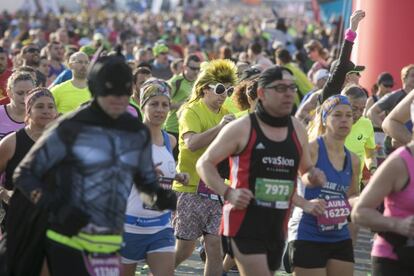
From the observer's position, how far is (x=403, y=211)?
212 inches

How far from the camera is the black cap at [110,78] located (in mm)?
5324

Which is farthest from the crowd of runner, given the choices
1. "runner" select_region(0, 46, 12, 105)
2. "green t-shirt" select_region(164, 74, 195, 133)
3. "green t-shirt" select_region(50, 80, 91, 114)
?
"green t-shirt" select_region(164, 74, 195, 133)

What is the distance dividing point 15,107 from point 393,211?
4.06 meters

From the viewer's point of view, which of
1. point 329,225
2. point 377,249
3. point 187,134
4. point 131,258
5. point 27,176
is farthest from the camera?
point 187,134

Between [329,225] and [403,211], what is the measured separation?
1223mm

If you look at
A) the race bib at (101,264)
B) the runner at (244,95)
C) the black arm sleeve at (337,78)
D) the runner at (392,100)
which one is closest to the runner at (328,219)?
the black arm sleeve at (337,78)

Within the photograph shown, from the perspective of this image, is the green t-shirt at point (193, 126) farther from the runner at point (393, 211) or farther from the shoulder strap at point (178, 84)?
the shoulder strap at point (178, 84)

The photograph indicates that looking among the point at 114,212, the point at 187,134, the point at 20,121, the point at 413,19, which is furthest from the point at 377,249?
the point at 413,19

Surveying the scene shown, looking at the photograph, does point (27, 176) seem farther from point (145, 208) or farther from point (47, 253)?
point (145, 208)

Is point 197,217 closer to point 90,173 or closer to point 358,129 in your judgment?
point 358,129

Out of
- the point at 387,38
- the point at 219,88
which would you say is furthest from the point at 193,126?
the point at 387,38

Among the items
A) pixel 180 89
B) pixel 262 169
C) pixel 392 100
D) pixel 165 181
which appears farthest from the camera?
pixel 180 89

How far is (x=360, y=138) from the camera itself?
8.87 meters

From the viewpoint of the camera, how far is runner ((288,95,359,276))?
6.57 metres
